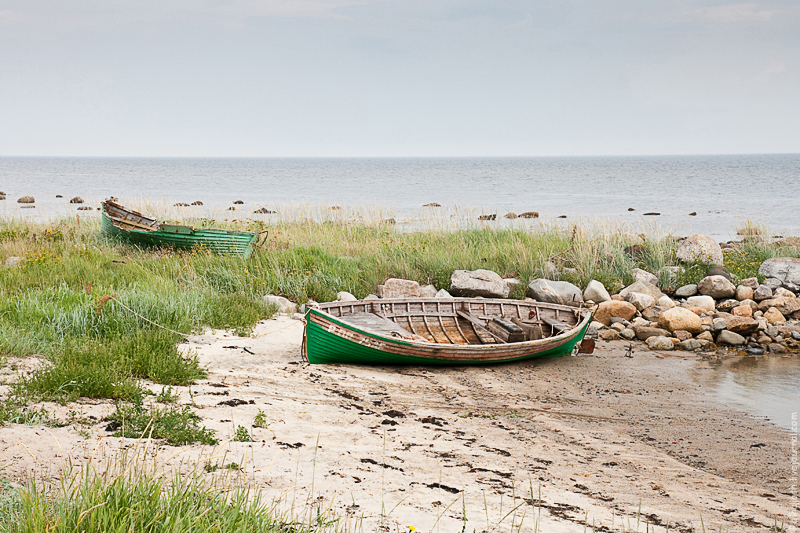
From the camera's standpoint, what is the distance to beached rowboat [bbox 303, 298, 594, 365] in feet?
29.2

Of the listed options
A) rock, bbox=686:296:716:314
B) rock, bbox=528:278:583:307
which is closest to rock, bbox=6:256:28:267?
rock, bbox=528:278:583:307

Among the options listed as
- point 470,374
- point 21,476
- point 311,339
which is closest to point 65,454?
point 21,476

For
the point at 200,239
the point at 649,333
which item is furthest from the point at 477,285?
the point at 200,239

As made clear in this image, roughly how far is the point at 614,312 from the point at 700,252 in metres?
4.87

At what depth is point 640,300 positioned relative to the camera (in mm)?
13766

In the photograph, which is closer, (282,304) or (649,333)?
(282,304)

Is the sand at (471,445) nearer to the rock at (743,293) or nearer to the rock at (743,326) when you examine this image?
the rock at (743,326)

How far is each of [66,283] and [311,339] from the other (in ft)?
17.1

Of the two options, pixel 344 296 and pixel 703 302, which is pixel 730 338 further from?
pixel 344 296

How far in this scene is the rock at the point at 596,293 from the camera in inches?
548

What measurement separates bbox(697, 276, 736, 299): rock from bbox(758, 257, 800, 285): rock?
1.51 metres

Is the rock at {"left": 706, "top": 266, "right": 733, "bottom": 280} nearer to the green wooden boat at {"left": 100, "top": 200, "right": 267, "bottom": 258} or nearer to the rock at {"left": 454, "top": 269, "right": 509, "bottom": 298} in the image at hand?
the rock at {"left": 454, "top": 269, "right": 509, "bottom": 298}

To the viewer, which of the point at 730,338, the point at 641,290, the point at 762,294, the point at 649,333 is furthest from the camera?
the point at 641,290

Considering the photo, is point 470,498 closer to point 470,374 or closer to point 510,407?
point 510,407
